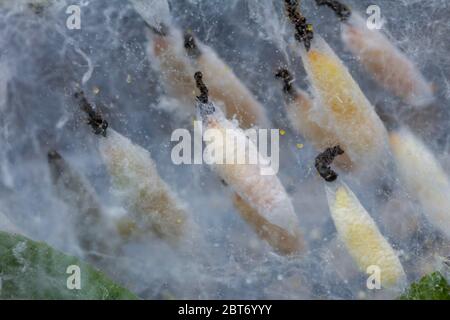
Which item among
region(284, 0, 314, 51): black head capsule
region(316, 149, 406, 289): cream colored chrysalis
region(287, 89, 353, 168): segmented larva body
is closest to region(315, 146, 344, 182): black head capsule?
region(316, 149, 406, 289): cream colored chrysalis

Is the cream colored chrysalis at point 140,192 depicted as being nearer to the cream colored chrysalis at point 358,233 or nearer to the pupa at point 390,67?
the cream colored chrysalis at point 358,233

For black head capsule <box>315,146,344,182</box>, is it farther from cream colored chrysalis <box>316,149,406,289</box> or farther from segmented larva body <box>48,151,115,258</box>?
segmented larva body <box>48,151,115,258</box>

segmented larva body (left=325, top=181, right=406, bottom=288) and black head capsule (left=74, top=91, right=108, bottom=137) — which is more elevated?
black head capsule (left=74, top=91, right=108, bottom=137)

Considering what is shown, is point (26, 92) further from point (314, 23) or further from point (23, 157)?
point (314, 23)

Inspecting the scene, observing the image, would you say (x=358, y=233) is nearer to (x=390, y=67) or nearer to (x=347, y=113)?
(x=347, y=113)

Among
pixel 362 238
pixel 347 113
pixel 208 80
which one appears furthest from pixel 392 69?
pixel 208 80

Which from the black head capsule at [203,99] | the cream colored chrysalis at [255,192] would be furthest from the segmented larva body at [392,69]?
the black head capsule at [203,99]

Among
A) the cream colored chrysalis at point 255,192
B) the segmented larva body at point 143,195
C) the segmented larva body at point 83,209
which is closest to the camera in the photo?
the cream colored chrysalis at point 255,192
